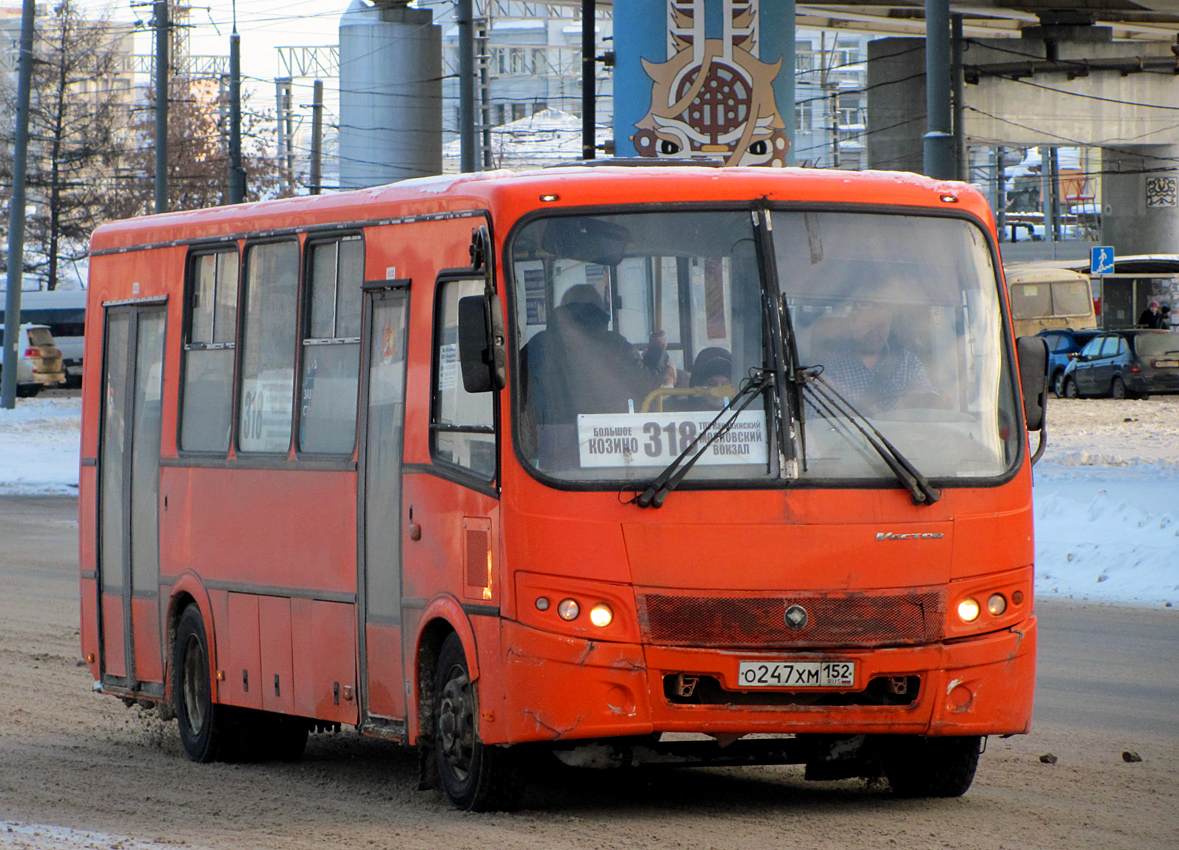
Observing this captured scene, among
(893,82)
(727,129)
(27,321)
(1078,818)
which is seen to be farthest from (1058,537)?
(27,321)

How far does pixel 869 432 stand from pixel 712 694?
108 centimetres

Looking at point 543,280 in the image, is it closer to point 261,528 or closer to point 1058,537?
point 261,528

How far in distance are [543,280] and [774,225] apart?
2.89ft

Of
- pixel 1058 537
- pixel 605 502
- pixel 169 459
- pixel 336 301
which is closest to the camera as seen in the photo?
pixel 605 502

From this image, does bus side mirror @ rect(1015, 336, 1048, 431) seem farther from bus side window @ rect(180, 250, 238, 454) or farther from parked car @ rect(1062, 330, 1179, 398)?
parked car @ rect(1062, 330, 1179, 398)

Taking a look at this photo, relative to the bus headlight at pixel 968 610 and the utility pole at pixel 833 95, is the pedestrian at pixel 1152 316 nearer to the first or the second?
the utility pole at pixel 833 95

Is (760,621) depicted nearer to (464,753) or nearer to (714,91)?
(464,753)

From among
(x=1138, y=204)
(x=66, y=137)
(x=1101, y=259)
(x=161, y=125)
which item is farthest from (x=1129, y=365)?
(x=66, y=137)

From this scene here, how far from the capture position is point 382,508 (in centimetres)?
829

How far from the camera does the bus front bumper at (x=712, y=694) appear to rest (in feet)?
23.1

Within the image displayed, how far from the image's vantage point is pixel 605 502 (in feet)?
23.3

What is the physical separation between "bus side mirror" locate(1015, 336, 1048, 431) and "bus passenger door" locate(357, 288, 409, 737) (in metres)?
2.38

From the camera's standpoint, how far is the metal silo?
138ft

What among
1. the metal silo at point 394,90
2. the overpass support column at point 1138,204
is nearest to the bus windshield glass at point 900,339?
the metal silo at point 394,90
